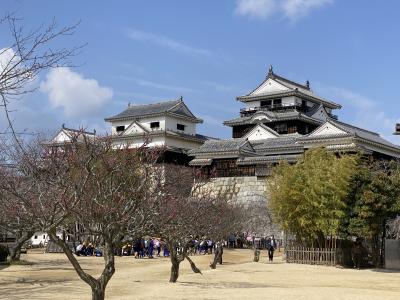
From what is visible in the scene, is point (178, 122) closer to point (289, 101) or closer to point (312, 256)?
point (289, 101)

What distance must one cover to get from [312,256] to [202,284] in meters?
14.8

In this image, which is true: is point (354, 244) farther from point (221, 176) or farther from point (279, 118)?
point (279, 118)

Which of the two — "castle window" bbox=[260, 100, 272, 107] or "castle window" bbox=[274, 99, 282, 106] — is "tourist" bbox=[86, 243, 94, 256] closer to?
"castle window" bbox=[274, 99, 282, 106]

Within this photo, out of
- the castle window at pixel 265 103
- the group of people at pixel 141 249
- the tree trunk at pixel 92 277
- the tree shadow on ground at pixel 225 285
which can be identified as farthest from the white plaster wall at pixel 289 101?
the tree trunk at pixel 92 277

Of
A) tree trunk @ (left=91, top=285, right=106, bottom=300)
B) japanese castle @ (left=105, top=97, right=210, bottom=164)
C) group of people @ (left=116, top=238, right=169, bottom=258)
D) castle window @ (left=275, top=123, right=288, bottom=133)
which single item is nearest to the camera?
tree trunk @ (left=91, top=285, right=106, bottom=300)

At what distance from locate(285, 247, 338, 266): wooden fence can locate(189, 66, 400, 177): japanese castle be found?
51.9 feet

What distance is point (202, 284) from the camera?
68.2 ft

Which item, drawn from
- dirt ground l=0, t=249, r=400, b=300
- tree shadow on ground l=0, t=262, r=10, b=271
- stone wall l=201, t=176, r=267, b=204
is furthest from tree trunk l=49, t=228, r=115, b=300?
stone wall l=201, t=176, r=267, b=204

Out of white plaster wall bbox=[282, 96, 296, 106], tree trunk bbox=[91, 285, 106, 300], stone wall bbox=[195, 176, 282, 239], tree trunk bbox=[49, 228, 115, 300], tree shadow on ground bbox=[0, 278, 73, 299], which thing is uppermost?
white plaster wall bbox=[282, 96, 296, 106]

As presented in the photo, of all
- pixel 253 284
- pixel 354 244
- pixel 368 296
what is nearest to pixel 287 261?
pixel 354 244

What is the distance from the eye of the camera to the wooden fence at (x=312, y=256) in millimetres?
33219

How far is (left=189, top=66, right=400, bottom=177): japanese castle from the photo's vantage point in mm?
52375

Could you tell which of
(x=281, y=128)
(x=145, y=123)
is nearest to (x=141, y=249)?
(x=281, y=128)

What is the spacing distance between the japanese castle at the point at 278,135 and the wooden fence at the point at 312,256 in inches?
623
